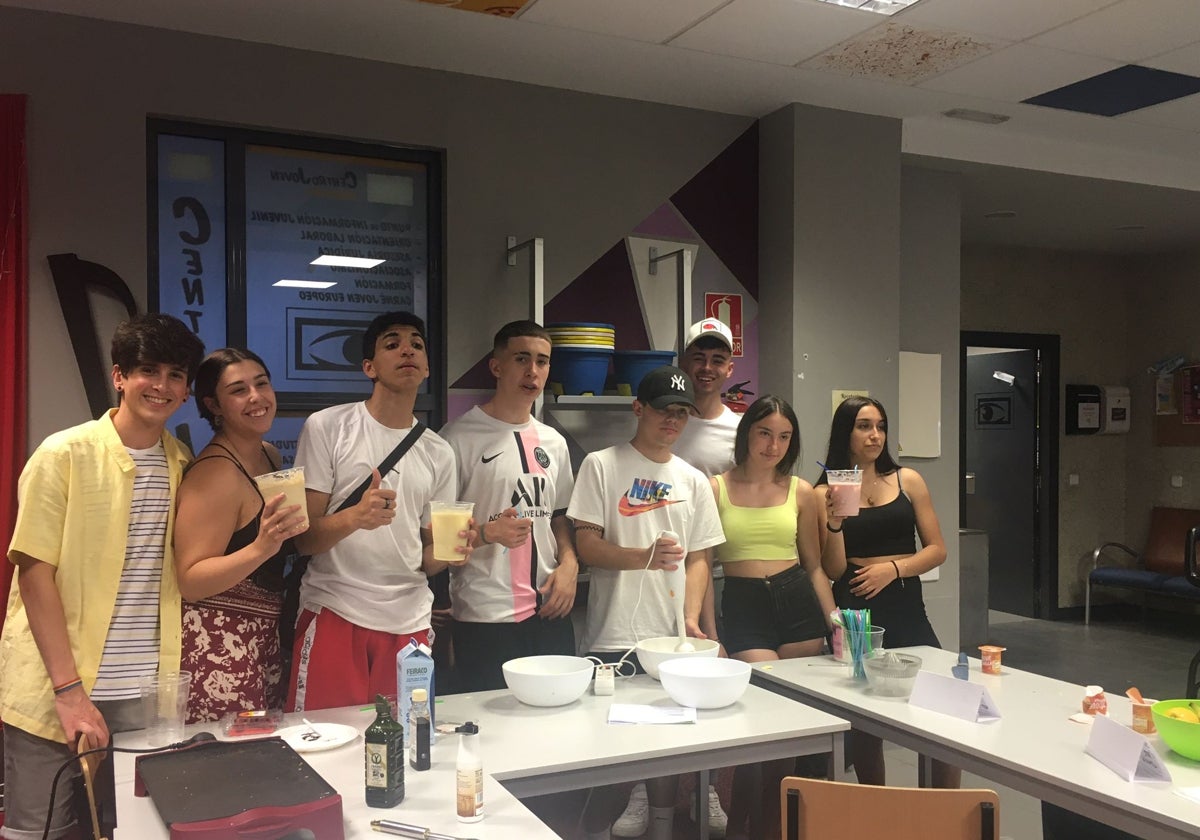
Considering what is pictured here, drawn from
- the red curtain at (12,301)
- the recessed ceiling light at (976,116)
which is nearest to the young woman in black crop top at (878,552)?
the recessed ceiling light at (976,116)

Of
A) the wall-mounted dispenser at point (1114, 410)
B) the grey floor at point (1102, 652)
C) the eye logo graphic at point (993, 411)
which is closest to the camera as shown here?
the grey floor at point (1102, 652)

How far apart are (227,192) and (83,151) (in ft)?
1.65

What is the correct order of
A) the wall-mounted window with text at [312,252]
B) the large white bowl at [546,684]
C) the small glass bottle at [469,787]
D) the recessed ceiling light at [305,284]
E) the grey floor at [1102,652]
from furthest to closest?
the grey floor at [1102,652] → the recessed ceiling light at [305,284] → the wall-mounted window with text at [312,252] → the large white bowl at [546,684] → the small glass bottle at [469,787]

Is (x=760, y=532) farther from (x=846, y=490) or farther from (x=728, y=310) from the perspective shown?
(x=728, y=310)

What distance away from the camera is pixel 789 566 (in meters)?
3.41

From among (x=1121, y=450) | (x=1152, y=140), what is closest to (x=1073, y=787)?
(x=1152, y=140)

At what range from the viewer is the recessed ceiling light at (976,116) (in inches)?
189

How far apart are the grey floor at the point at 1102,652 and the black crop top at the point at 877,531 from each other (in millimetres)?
1438

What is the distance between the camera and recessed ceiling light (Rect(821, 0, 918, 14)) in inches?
134

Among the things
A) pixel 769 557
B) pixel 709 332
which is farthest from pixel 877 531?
pixel 709 332

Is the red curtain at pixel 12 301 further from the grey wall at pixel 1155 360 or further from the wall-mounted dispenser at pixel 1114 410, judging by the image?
the grey wall at pixel 1155 360

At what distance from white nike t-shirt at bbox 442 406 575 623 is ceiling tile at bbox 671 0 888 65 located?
5.48 feet

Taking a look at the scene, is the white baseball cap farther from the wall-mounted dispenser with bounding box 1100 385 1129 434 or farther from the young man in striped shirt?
the wall-mounted dispenser with bounding box 1100 385 1129 434

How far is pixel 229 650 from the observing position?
8.21 feet
